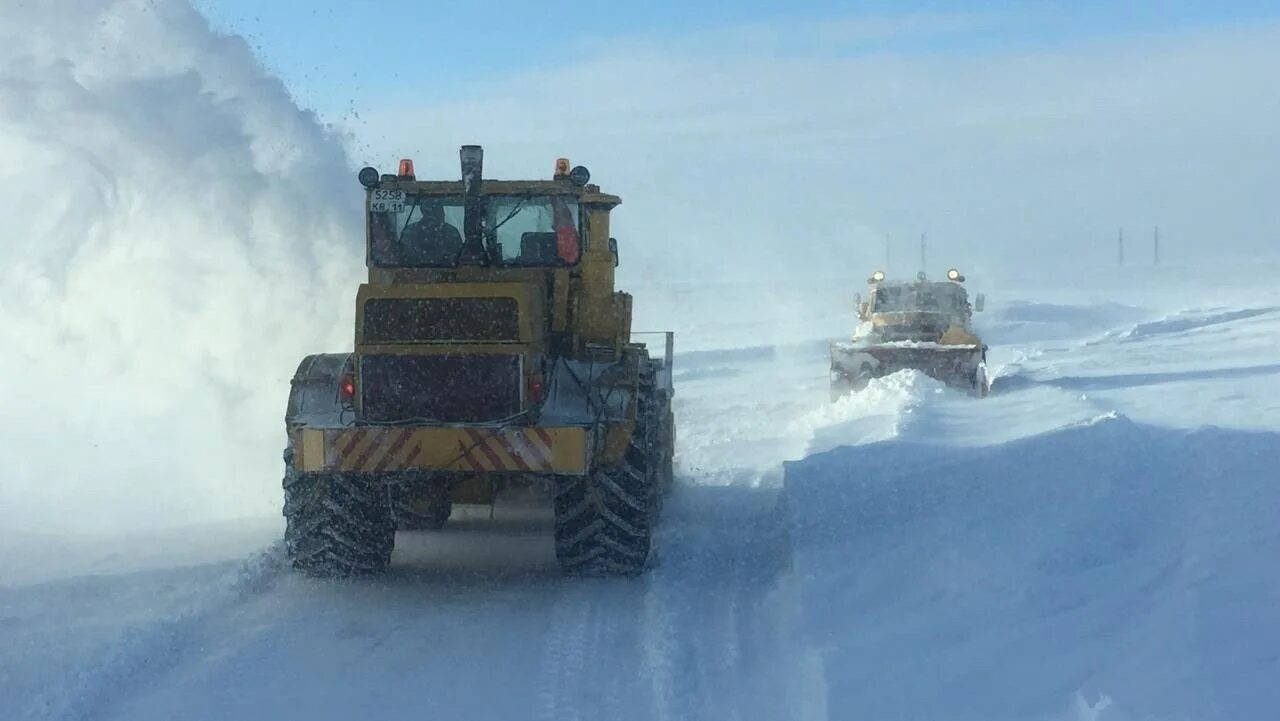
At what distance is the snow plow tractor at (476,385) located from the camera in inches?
345

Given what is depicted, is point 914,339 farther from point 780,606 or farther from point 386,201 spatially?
point 780,606

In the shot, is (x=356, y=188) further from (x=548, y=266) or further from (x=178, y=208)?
(x=548, y=266)

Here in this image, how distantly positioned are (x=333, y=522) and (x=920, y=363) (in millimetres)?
12738

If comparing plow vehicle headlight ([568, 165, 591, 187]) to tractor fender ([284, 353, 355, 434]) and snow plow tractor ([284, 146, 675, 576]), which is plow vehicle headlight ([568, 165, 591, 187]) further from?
tractor fender ([284, 353, 355, 434])

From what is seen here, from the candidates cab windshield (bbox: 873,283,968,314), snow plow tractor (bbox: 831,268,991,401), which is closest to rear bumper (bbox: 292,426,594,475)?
snow plow tractor (bbox: 831,268,991,401)

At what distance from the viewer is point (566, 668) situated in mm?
7121

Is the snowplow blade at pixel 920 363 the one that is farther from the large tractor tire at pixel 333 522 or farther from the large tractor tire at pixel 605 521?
the large tractor tire at pixel 333 522

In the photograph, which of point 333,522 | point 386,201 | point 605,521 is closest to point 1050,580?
point 605,521

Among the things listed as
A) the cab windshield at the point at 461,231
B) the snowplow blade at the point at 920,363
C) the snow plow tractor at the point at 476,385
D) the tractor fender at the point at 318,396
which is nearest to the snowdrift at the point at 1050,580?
the snow plow tractor at the point at 476,385

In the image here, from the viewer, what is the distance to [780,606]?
328 inches

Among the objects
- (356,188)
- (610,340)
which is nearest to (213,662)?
(610,340)

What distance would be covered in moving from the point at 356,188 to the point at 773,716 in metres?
12.3

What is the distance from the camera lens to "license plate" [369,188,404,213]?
1005 cm

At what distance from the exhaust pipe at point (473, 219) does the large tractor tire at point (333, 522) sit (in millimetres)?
1764
